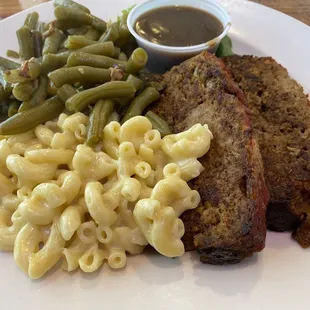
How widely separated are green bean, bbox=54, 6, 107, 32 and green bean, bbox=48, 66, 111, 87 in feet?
2.06

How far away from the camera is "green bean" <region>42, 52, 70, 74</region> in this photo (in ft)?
8.95

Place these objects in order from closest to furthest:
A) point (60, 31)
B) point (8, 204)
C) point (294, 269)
A: point (294, 269), point (8, 204), point (60, 31)

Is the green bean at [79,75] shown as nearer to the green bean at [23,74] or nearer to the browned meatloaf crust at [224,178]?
the green bean at [23,74]

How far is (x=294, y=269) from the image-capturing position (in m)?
2.13

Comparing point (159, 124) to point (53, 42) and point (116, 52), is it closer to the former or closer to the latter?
Answer: point (116, 52)

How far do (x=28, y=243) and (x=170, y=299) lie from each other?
819mm

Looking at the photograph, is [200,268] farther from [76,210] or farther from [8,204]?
[8,204]

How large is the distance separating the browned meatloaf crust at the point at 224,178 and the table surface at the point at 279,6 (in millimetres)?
2072

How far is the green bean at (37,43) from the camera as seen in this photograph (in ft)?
10.1

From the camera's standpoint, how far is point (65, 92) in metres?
2.60

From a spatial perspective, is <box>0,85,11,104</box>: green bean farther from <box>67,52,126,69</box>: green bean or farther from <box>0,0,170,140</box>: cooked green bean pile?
<box>67,52,126,69</box>: green bean

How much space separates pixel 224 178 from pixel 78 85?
1214 mm

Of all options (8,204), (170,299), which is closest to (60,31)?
(8,204)

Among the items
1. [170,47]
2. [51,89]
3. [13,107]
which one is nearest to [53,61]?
[51,89]
